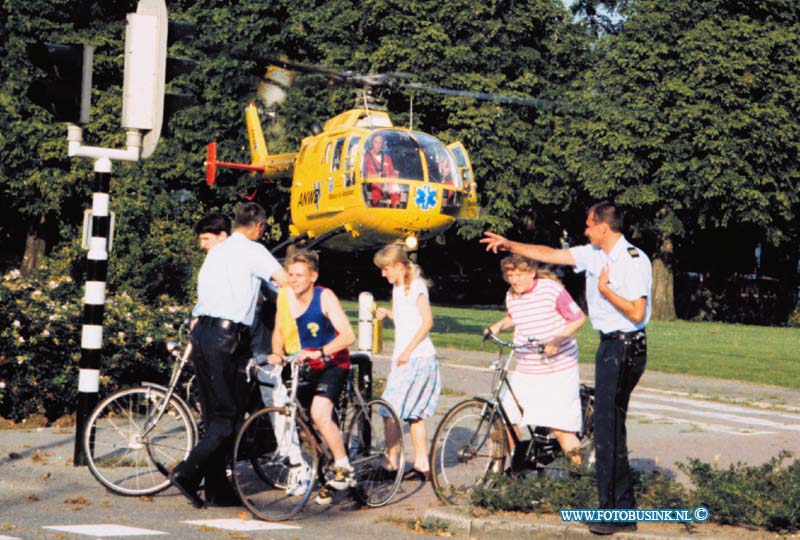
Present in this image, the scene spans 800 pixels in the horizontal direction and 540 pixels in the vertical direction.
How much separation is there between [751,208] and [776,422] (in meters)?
29.3

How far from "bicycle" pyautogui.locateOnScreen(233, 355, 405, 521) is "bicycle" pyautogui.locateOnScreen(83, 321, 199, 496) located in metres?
0.53

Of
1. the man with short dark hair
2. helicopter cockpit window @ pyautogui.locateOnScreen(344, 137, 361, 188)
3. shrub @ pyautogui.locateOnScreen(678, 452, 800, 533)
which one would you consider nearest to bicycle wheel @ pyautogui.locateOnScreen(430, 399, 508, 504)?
shrub @ pyautogui.locateOnScreen(678, 452, 800, 533)

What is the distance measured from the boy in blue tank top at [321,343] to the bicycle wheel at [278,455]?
17cm

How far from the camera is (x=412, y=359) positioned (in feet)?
32.7

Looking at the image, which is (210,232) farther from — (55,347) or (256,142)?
(256,142)

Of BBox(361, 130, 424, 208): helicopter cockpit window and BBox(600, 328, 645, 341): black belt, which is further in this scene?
BBox(361, 130, 424, 208): helicopter cockpit window

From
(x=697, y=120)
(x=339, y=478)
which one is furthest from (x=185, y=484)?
(x=697, y=120)

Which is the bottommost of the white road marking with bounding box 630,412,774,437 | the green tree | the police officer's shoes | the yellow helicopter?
the police officer's shoes

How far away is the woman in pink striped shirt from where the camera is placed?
30.9 feet

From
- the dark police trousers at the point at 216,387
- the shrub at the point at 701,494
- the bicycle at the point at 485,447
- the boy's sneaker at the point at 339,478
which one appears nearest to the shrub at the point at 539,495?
the shrub at the point at 701,494

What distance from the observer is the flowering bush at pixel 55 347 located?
40.4 ft

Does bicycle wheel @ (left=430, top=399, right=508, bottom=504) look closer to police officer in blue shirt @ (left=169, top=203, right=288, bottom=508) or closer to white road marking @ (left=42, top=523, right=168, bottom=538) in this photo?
police officer in blue shirt @ (left=169, top=203, right=288, bottom=508)

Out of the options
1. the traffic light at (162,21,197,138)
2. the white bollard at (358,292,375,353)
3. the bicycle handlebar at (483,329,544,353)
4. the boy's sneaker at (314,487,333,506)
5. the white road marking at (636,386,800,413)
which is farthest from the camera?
the white road marking at (636,386,800,413)

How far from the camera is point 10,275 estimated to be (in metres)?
13.6
